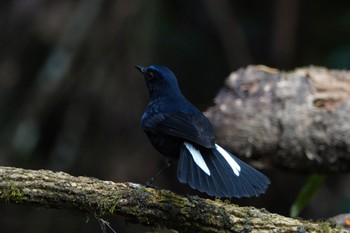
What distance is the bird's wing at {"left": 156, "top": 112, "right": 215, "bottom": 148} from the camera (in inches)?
135

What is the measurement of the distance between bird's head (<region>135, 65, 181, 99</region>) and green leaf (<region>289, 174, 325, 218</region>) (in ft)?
4.50

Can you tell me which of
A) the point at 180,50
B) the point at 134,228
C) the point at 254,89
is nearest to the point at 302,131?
the point at 254,89

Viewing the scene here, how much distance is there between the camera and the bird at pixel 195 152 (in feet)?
10.5

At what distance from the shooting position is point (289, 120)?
4895mm

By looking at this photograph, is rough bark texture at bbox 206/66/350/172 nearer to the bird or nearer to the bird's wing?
the bird

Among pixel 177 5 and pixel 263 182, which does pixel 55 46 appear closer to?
pixel 177 5

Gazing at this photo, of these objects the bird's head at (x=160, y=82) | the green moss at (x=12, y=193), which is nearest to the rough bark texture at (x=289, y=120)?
the bird's head at (x=160, y=82)

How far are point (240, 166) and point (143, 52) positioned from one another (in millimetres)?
3032

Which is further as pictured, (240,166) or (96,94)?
(96,94)

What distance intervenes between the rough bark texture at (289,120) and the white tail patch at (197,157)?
1.45 m

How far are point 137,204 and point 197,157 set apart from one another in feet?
1.77

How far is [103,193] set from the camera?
298cm

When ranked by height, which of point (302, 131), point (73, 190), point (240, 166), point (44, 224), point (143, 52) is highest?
point (143, 52)

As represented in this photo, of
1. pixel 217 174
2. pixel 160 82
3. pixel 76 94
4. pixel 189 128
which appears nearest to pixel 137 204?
pixel 217 174
